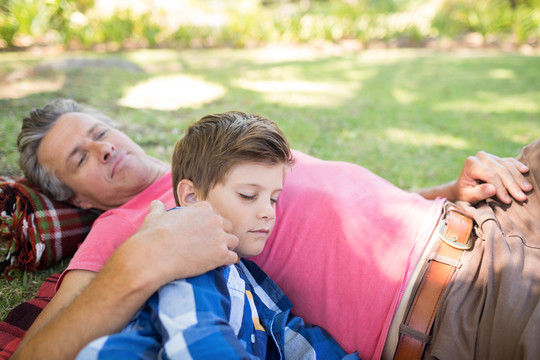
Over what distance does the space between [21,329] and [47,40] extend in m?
11.7

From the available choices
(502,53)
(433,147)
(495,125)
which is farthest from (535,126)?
(502,53)

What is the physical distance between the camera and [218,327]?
1.23 meters

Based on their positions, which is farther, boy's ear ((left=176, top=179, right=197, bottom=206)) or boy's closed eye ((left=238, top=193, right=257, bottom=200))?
boy's ear ((left=176, top=179, right=197, bottom=206))

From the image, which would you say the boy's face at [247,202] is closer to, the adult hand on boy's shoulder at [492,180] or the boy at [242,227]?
the boy at [242,227]

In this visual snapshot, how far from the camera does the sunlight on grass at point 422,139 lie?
4930 millimetres

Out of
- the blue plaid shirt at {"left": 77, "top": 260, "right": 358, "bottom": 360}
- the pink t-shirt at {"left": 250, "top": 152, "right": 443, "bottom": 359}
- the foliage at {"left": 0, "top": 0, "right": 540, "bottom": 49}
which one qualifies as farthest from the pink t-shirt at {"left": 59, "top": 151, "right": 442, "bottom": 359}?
the foliage at {"left": 0, "top": 0, "right": 540, "bottom": 49}

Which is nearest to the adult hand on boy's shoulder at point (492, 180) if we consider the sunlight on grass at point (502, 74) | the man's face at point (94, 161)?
the man's face at point (94, 161)

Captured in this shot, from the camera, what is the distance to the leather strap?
1667 mm

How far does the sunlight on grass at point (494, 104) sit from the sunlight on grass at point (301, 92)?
1.77 m

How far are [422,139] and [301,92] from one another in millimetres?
2880

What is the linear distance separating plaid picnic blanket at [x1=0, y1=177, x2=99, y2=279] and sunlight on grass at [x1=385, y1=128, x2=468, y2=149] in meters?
3.97

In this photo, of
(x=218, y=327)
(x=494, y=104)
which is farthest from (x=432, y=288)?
(x=494, y=104)

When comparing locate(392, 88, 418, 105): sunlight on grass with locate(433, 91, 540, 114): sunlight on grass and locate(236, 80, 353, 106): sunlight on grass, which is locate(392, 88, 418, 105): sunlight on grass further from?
locate(236, 80, 353, 106): sunlight on grass

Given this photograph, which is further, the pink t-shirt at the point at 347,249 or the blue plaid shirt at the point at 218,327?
the pink t-shirt at the point at 347,249
